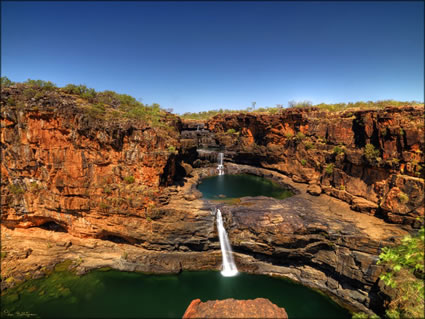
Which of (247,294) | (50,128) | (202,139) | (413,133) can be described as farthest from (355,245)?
(202,139)

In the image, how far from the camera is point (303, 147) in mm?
31797

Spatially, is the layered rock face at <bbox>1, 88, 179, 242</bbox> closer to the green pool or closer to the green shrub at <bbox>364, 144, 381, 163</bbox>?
the green pool

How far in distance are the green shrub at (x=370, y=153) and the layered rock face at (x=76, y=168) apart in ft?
66.5

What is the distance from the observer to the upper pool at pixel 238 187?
29578mm

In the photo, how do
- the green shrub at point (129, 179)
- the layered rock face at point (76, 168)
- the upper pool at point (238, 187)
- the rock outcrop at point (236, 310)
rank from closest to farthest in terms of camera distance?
the rock outcrop at point (236, 310)
the layered rock face at point (76, 168)
the green shrub at point (129, 179)
the upper pool at point (238, 187)

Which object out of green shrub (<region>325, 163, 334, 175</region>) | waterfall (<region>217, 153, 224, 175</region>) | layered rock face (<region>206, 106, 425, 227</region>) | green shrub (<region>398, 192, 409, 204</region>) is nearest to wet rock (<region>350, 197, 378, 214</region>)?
layered rock face (<region>206, 106, 425, 227</region>)

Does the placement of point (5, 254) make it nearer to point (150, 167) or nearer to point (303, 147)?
point (150, 167)

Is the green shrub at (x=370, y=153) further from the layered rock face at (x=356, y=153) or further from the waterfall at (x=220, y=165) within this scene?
the waterfall at (x=220, y=165)

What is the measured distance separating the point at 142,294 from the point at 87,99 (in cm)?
1924

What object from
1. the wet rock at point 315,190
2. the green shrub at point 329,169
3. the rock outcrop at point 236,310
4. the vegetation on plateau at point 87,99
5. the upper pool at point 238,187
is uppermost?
the vegetation on plateau at point 87,99

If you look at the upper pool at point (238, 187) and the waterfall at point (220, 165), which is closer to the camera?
the upper pool at point (238, 187)

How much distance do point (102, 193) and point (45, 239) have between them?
A: 26.1 ft

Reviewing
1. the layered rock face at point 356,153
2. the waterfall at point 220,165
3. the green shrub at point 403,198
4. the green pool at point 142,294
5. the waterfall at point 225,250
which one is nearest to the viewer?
the green pool at point 142,294

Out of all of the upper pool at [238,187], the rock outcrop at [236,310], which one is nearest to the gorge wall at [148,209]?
the upper pool at [238,187]
